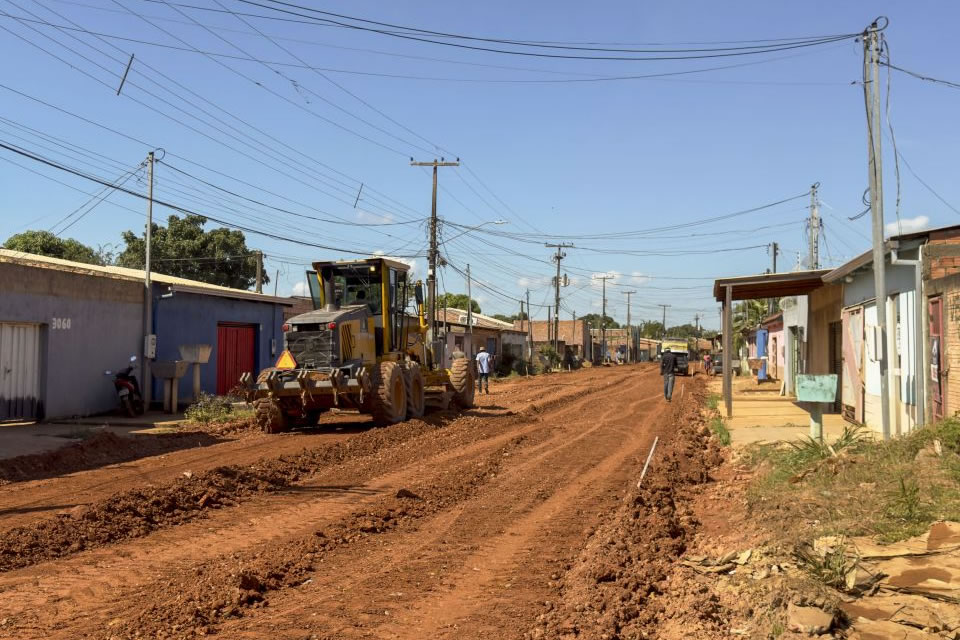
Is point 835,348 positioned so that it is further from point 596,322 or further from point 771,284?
point 596,322

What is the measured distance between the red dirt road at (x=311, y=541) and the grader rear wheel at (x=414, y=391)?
3.39m

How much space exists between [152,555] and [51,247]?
130 ft

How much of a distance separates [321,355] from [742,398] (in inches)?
588

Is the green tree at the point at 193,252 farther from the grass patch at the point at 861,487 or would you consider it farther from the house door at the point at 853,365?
the grass patch at the point at 861,487

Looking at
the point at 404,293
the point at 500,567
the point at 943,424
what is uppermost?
the point at 404,293

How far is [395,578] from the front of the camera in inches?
241

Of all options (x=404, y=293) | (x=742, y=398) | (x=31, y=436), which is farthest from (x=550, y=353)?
(x=31, y=436)

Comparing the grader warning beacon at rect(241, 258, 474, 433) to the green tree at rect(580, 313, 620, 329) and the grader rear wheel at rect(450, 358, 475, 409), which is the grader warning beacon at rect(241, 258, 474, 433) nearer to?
the grader rear wheel at rect(450, 358, 475, 409)

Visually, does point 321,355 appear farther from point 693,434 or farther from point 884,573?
point 884,573

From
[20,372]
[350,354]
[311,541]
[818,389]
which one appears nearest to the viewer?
[311,541]

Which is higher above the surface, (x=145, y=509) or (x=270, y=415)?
(x=270, y=415)

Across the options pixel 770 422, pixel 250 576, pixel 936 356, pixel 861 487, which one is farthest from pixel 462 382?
pixel 250 576

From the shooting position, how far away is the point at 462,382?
20.0 m

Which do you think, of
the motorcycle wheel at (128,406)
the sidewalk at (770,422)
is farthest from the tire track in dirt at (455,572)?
the motorcycle wheel at (128,406)
